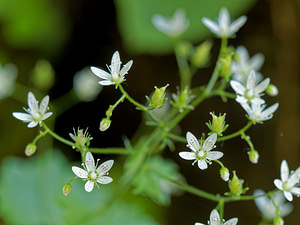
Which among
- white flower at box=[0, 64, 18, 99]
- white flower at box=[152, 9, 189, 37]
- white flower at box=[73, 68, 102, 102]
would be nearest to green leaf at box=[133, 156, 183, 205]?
white flower at box=[73, 68, 102, 102]

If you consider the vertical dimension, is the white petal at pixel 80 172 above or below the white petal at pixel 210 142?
below

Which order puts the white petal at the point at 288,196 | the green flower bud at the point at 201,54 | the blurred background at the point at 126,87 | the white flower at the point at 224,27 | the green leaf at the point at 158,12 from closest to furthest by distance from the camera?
the white petal at the point at 288,196 < the white flower at the point at 224,27 < the green flower bud at the point at 201,54 < the blurred background at the point at 126,87 < the green leaf at the point at 158,12

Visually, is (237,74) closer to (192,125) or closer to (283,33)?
(192,125)

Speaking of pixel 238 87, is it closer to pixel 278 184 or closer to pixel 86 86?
pixel 278 184

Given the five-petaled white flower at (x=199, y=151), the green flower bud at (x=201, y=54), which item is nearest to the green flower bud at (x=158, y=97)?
the five-petaled white flower at (x=199, y=151)

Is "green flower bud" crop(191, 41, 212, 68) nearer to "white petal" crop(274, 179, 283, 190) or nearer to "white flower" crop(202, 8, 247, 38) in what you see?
"white flower" crop(202, 8, 247, 38)

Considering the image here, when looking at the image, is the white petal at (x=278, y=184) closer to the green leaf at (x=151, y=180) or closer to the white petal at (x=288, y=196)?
the white petal at (x=288, y=196)
